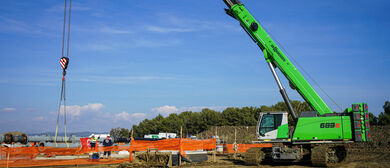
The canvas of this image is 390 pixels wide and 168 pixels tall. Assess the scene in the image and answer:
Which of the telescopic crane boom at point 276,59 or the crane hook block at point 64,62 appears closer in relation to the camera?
the crane hook block at point 64,62

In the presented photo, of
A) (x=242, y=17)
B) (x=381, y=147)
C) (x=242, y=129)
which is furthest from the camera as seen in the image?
(x=242, y=129)

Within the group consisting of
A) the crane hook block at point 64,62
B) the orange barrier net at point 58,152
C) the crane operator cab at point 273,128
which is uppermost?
the crane hook block at point 64,62

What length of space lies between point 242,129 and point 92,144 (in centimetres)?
5179

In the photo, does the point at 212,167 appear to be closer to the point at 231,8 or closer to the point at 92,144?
the point at 231,8

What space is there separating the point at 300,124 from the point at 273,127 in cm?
148

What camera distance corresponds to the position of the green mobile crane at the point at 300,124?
17.0 metres

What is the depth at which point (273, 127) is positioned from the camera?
60.6 ft

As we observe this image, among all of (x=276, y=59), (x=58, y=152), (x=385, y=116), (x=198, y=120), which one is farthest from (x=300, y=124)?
(x=198, y=120)

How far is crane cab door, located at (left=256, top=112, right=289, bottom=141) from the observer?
18.2 metres

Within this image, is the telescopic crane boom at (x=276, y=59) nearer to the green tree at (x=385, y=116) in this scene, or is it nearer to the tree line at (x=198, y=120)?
the green tree at (x=385, y=116)

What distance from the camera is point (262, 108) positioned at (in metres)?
88.7

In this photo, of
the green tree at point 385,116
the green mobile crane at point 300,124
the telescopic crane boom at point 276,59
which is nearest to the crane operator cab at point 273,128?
the green mobile crane at point 300,124

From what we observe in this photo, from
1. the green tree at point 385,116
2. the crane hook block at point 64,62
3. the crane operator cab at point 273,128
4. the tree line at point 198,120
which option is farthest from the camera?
the tree line at point 198,120

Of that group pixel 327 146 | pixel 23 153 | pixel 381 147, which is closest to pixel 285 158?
pixel 327 146
